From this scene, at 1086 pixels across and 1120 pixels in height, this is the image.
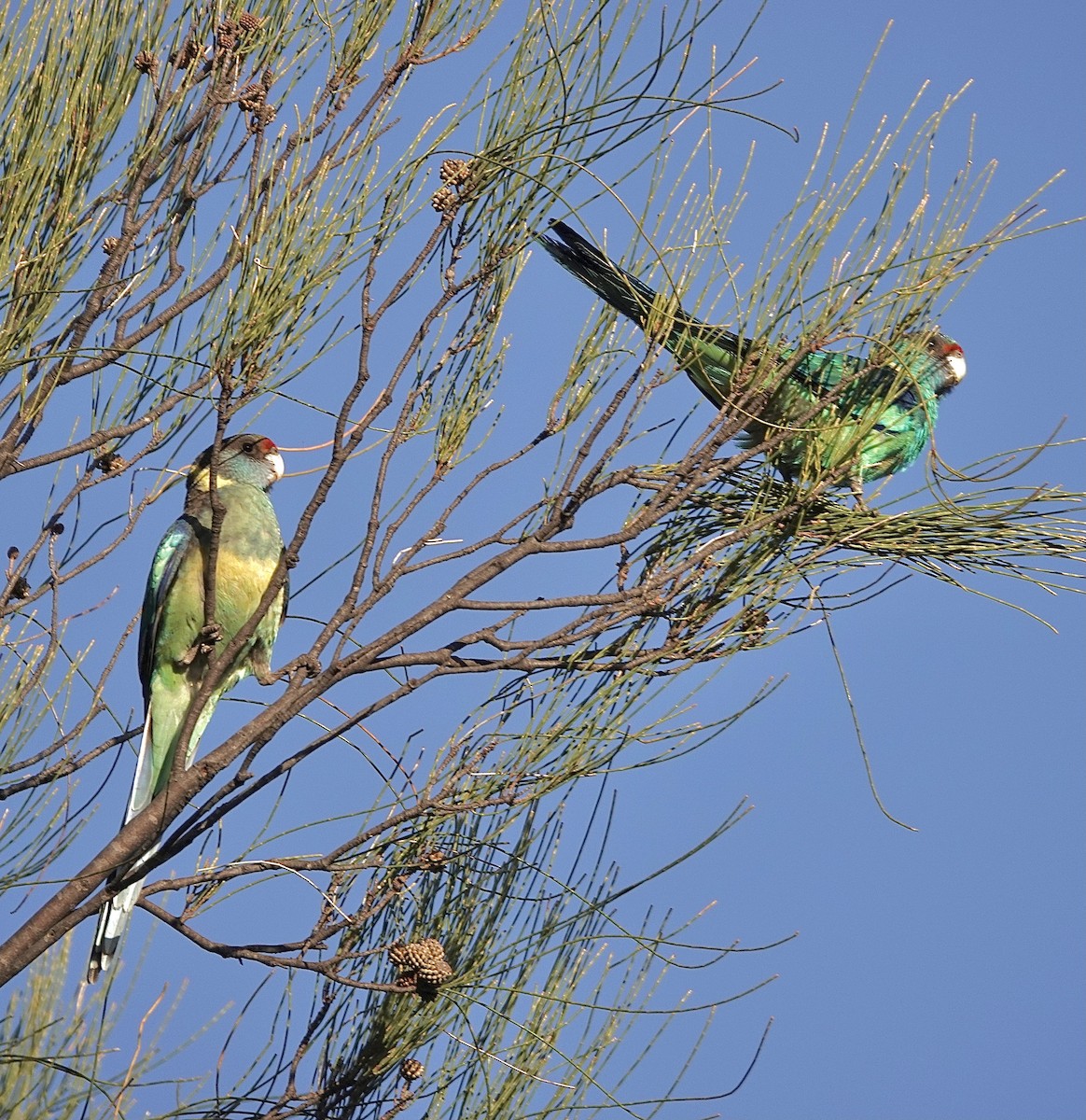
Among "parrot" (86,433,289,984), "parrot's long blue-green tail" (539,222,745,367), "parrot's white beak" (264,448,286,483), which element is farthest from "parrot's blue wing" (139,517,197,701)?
"parrot's long blue-green tail" (539,222,745,367)

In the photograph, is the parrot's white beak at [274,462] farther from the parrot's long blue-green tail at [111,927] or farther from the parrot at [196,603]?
the parrot's long blue-green tail at [111,927]

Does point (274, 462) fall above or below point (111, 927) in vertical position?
above

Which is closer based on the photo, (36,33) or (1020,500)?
(1020,500)

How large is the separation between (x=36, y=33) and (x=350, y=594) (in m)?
1.16

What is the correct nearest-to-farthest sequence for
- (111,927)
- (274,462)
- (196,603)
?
(111,927), (196,603), (274,462)

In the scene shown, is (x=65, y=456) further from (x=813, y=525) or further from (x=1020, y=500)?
(x=1020, y=500)

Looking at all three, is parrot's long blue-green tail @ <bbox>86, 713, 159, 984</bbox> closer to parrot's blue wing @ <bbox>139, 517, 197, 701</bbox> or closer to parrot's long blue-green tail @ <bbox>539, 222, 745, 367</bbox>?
parrot's blue wing @ <bbox>139, 517, 197, 701</bbox>

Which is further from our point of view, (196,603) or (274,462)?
(274,462)

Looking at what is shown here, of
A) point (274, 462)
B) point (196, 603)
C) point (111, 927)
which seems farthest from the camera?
point (274, 462)

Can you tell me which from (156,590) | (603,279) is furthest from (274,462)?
(603,279)

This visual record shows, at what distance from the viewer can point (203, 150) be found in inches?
91.2

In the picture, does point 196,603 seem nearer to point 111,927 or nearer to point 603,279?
point 111,927

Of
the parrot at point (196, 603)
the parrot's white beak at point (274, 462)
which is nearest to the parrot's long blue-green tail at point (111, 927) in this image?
the parrot at point (196, 603)

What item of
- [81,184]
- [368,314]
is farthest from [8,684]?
[368,314]
